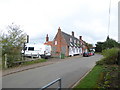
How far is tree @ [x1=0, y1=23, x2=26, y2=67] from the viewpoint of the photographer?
15328 mm

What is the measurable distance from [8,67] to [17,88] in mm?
8137

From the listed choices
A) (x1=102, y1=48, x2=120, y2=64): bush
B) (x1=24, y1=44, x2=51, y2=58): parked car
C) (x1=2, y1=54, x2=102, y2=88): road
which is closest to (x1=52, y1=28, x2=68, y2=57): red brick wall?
(x1=24, y1=44, x2=51, y2=58): parked car

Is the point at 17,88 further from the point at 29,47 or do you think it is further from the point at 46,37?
the point at 46,37

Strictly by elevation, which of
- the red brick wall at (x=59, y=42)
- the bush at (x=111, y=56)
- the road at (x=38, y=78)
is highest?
the red brick wall at (x=59, y=42)

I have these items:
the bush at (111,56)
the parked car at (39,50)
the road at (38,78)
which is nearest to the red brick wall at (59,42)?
the parked car at (39,50)

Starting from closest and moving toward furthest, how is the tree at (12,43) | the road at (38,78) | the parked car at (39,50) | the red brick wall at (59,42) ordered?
1. the road at (38,78)
2. the tree at (12,43)
3. the parked car at (39,50)
4. the red brick wall at (59,42)

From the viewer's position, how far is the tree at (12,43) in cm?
1533

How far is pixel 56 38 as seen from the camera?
42281mm

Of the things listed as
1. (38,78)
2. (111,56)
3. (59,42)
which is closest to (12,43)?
(38,78)

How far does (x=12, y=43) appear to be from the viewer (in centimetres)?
1612

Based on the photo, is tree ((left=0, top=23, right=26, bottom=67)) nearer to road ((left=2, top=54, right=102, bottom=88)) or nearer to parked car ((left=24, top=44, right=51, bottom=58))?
road ((left=2, top=54, right=102, bottom=88))

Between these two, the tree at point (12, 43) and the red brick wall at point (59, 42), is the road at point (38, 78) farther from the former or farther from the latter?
the red brick wall at point (59, 42)

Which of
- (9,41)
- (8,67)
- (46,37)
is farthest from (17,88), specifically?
(46,37)

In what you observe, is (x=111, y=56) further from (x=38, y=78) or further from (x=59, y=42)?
(x=59, y=42)
